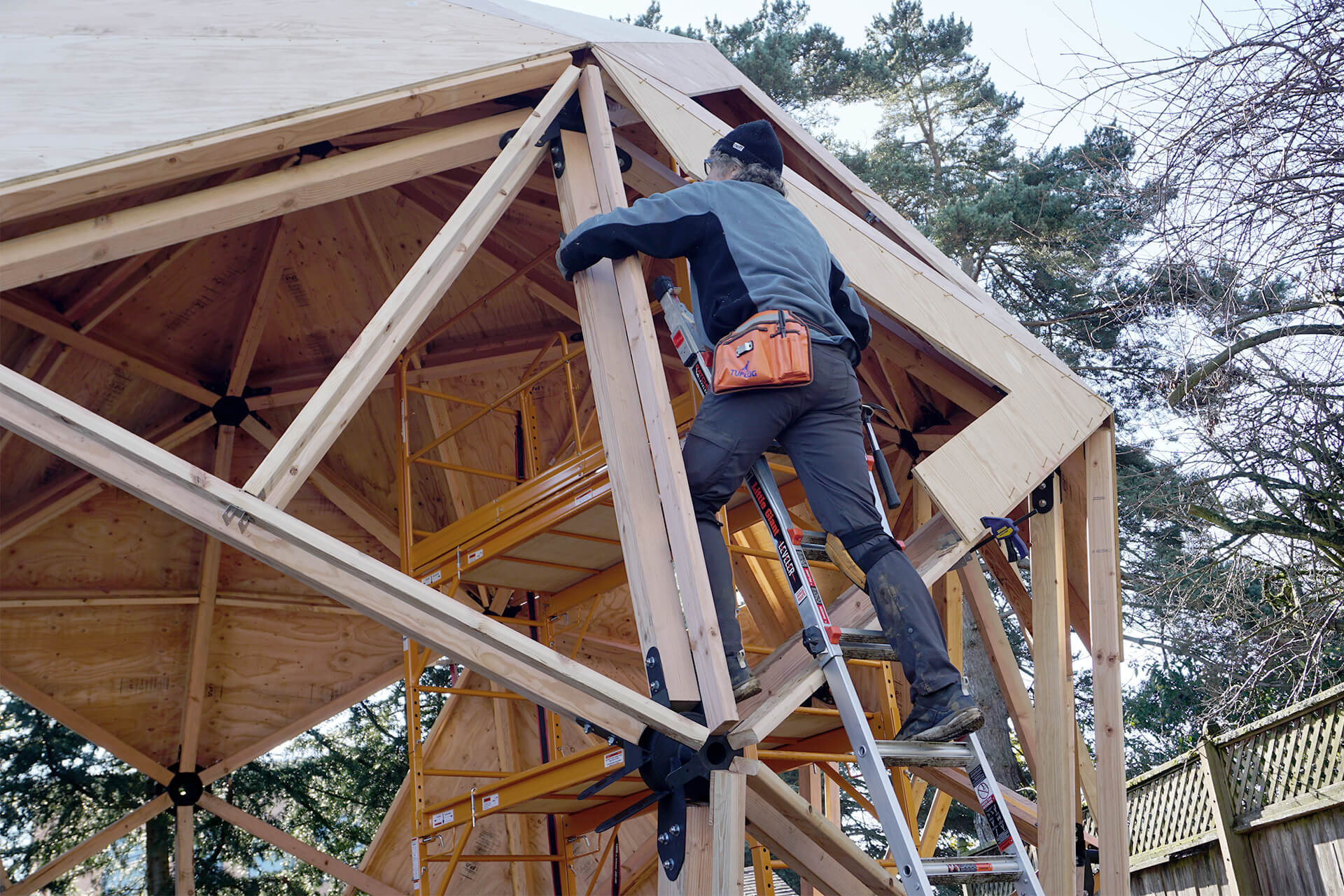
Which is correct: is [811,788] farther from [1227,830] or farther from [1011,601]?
[1227,830]

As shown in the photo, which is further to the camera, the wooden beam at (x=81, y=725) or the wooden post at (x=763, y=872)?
the wooden beam at (x=81, y=725)

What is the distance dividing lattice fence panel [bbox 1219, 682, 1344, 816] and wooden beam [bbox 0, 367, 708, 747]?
673 cm

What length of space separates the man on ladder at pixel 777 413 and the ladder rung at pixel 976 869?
1.37 ft

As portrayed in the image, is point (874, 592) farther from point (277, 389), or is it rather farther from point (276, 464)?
point (277, 389)

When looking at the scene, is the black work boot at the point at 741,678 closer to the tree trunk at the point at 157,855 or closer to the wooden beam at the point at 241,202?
the wooden beam at the point at 241,202

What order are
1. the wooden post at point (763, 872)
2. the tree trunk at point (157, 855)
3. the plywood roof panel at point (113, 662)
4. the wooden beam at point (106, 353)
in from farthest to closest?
1. the tree trunk at point (157, 855)
2. the plywood roof panel at point (113, 662)
3. the wooden beam at point (106, 353)
4. the wooden post at point (763, 872)

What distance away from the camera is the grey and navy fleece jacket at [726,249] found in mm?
4316

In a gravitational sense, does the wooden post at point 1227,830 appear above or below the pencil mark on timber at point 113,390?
below

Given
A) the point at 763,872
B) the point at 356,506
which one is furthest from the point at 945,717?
the point at 356,506

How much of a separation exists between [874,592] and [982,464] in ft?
3.79

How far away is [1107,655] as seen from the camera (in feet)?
17.3

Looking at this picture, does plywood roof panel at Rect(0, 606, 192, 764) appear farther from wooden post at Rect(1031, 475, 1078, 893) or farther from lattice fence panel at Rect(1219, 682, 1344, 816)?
lattice fence panel at Rect(1219, 682, 1344, 816)

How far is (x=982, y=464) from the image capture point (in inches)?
194

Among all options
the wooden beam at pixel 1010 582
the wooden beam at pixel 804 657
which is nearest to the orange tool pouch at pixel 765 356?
the wooden beam at pixel 804 657
